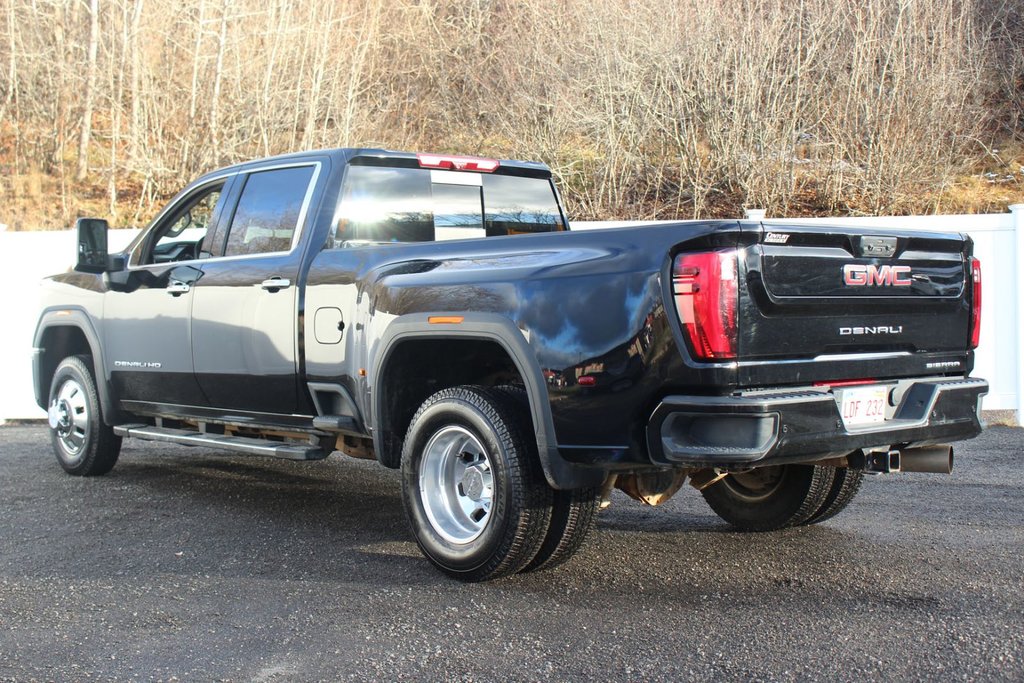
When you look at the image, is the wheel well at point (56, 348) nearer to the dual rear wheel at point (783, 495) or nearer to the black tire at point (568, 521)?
the black tire at point (568, 521)

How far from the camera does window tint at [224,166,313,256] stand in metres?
6.11

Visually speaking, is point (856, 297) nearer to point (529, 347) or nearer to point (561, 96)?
point (529, 347)

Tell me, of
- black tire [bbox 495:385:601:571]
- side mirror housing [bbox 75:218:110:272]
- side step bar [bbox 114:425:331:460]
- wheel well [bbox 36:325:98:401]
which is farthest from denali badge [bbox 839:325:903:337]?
wheel well [bbox 36:325:98:401]

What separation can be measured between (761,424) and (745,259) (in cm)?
61

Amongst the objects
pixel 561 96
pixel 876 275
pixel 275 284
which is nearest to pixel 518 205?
pixel 275 284

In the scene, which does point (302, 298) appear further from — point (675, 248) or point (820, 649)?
point (820, 649)

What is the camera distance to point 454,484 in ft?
16.5

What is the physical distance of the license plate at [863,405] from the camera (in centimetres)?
440

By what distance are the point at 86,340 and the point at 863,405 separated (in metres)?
5.58

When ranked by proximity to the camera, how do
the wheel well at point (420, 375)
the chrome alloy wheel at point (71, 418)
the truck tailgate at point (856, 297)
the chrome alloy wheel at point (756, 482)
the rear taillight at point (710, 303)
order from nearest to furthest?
the rear taillight at point (710, 303), the truck tailgate at point (856, 297), the wheel well at point (420, 375), the chrome alloy wheel at point (756, 482), the chrome alloy wheel at point (71, 418)

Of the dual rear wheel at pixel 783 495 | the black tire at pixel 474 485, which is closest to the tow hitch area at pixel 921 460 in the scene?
the dual rear wheel at pixel 783 495

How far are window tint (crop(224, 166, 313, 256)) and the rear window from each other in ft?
1.10

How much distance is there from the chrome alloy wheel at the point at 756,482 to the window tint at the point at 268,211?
107 inches

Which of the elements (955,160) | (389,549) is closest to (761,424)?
(389,549)
